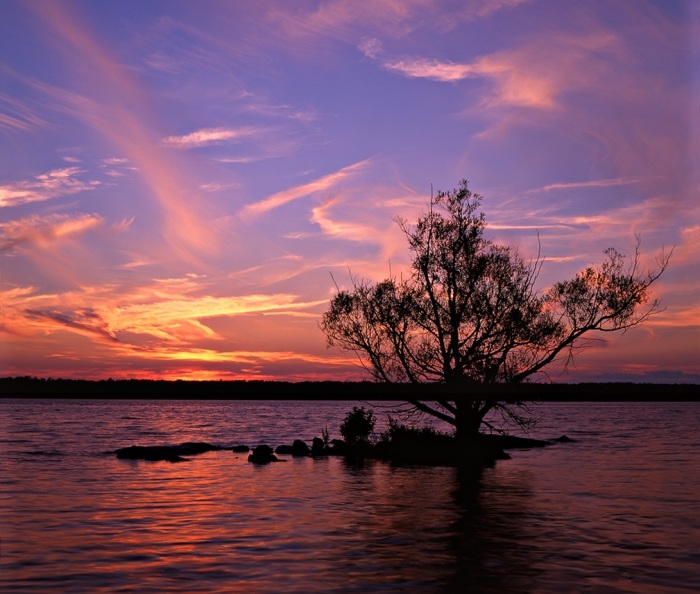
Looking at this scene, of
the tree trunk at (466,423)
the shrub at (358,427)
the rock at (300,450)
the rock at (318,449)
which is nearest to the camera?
the tree trunk at (466,423)

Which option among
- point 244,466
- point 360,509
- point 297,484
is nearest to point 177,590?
point 360,509

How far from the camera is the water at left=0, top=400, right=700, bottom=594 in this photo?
1778cm

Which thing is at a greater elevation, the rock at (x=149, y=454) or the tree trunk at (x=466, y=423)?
the tree trunk at (x=466, y=423)

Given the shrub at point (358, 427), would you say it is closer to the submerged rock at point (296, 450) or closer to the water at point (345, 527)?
the submerged rock at point (296, 450)

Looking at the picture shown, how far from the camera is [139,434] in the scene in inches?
3093

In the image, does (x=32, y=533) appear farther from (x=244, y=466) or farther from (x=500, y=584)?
(x=244, y=466)

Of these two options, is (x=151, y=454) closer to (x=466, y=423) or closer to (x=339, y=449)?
(x=339, y=449)

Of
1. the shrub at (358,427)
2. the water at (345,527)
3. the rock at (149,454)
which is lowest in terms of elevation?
the water at (345,527)

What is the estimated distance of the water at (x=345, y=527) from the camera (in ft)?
58.3

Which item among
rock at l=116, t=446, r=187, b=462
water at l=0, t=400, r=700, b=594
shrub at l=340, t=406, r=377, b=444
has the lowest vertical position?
water at l=0, t=400, r=700, b=594

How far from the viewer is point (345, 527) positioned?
24.8 m

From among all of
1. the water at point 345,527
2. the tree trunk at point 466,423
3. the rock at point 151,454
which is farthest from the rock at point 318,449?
the tree trunk at point 466,423

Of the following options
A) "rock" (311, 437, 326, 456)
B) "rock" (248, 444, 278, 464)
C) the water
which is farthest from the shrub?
"rock" (248, 444, 278, 464)

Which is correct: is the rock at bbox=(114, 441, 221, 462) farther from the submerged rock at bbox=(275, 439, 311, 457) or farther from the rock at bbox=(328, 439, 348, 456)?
the rock at bbox=(328, 439, 348, 456)
